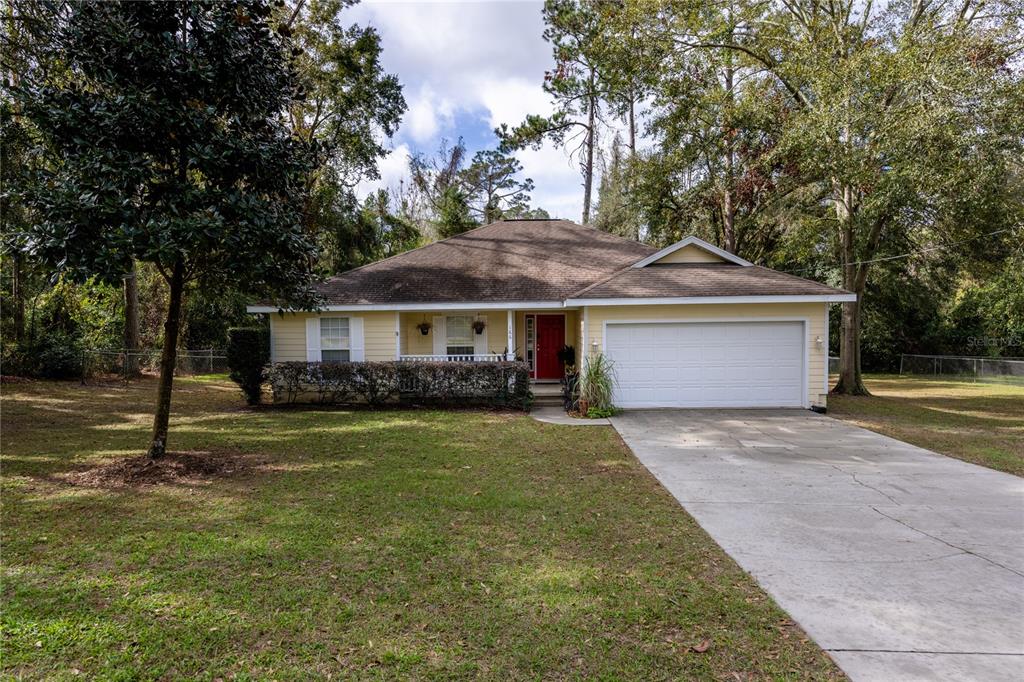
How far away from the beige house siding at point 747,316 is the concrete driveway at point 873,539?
9.60 feet

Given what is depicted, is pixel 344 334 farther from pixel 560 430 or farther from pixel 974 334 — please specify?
pixel 974 334

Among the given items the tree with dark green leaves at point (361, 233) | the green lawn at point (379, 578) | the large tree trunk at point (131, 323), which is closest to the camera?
the green lawn at point (379, 578)

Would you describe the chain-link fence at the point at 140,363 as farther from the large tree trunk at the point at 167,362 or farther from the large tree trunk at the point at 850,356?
the large tree trunk at the point at 850,356

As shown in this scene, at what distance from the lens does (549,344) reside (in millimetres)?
14750

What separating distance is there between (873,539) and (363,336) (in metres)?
11.5

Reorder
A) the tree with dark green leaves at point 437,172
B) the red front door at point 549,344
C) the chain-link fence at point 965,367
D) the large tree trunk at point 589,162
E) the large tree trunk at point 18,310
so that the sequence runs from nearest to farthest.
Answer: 1. the red front door at point 549,344
2. the large tree trunk at point 18,310
3. the chain-link fence at point 965,367
4. the large tree trunk at point 589,162
5. the tree with dark green leaves at point 437,172

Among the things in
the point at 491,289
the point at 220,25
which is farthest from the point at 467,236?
the point at 220,25

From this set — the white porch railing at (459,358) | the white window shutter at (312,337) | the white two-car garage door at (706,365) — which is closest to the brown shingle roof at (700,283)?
the white two-car garage door at (706,365)

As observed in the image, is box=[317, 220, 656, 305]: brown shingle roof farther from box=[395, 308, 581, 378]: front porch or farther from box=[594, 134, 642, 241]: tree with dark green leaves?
box=[594, 134, 642, 241]: tree with dark green leaves

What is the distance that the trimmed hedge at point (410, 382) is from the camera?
11.3 m

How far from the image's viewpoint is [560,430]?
9133mm

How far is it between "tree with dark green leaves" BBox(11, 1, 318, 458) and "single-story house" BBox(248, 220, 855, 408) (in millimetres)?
5109

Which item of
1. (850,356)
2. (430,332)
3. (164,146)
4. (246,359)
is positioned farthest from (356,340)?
(850,356)

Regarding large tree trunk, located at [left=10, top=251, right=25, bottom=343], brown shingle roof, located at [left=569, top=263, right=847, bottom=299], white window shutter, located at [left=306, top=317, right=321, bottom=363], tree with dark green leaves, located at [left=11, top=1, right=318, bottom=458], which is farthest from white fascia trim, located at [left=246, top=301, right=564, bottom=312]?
large tree trunk, located at [left=10, top=251, right=25, bottom=343]
